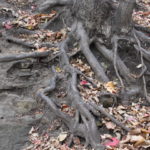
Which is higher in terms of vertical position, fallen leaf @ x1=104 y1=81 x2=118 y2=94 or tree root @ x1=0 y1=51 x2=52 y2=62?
tree root @ x1=0 y1=51 x2=52 y2=62

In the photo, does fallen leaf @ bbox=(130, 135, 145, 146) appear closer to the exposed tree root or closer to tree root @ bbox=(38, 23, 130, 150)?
tree root @ bbox=(38, 23, 130, 150)

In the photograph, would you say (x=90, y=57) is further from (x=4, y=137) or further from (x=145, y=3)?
(x=145, y=3)

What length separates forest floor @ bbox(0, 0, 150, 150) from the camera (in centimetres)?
526

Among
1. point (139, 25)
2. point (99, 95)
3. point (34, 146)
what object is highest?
point (139, 25)

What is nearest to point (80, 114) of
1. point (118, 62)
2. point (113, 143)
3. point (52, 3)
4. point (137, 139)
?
point (113, 143)

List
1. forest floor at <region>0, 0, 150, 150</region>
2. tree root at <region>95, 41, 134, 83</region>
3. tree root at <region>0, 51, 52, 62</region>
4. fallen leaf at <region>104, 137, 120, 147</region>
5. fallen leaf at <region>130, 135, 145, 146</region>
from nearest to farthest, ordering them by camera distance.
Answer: fallen leaf at <region>130, 135, 145, 146</region>, fallen leaf at <region>104, 137, 120, 147</region>, forest floor at <region>0, 0, 150, 150</region>, tree root at <region>95, 41, 134, 83</region>, tree root at <region>0, 51, 52, 62</region>

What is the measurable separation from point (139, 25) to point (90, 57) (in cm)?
187

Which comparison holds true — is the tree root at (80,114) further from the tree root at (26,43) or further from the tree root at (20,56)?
the tree root at (26,43)

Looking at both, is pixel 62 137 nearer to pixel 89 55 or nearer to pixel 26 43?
pixel 89 55

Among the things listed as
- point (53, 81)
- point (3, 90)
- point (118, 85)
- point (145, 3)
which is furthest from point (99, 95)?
point (145, 3)

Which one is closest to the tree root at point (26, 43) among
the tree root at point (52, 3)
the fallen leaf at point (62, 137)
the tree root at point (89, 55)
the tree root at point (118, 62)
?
the tree root at point (89, 55)

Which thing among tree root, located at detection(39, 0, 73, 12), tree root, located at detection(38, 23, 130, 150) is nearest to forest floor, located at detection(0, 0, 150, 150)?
tree root, located at detection(38, 23, 130, 150)

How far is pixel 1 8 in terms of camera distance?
344 inches

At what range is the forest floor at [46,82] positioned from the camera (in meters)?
5.26
